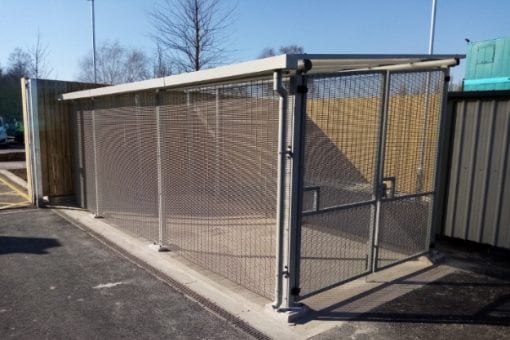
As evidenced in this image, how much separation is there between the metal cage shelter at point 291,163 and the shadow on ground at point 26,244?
1.32 meters

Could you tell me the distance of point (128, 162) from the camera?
5.84 metres

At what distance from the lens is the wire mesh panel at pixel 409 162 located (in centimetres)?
423

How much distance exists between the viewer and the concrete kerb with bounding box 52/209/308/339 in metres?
3.32

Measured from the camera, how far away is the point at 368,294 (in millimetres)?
3980

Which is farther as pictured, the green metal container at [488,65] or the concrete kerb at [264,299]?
the green metal container at [488,65]

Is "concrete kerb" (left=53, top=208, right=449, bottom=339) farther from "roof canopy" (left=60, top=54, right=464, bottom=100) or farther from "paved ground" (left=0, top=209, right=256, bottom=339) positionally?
"roof canopy" (left=60, top=54, right=464, bottom=100)

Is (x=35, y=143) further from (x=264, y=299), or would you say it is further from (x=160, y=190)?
(x=264, y=299)

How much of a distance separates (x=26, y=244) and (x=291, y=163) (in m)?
4.38

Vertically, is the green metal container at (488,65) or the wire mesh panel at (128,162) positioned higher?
the green metal container at (488,65)

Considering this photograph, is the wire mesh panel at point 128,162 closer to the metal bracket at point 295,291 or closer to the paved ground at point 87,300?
the paved ground at point 87,300

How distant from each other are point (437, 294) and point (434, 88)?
7.29 ft

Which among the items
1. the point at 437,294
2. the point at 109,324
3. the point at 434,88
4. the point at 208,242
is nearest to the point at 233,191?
the point at 208,242

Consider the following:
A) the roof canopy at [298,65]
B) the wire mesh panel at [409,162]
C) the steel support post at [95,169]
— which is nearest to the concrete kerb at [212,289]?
the steel support post at [95,169]

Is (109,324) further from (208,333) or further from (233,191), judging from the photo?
(233,191)
